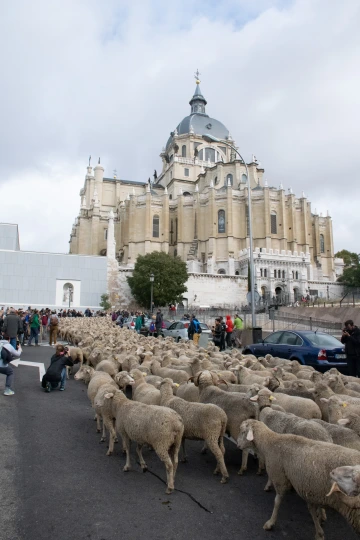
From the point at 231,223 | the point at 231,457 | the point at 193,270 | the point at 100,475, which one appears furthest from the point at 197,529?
the point at 231,223

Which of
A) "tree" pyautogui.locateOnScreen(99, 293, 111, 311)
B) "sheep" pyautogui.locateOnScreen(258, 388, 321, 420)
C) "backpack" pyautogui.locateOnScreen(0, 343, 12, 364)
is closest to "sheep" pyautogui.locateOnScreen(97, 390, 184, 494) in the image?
"sheep" pyautogui.locateOnScreen(258, 388, 321, 420)

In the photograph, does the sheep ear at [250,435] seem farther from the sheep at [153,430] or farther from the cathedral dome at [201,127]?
the cathedral dome at [201,127]

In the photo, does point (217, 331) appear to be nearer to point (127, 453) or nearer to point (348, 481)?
point (127, 453)

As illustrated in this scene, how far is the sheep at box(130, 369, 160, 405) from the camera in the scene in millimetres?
6477

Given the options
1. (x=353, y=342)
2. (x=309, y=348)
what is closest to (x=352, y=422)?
(x=353, y=342)

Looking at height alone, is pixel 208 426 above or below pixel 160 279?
below

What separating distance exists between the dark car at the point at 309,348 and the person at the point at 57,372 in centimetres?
648

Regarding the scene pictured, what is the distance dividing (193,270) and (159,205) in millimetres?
13746

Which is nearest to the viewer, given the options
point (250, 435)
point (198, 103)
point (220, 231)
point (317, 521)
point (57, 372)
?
point (317, 521)

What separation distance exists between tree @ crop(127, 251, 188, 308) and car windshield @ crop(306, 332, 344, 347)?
120ft

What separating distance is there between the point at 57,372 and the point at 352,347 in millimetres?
7369

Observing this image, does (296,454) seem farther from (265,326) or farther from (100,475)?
(265,326)

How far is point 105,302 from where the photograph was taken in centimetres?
4912

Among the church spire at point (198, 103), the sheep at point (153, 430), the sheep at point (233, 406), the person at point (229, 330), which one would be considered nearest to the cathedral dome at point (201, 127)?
the church spire at point (198, 103)
